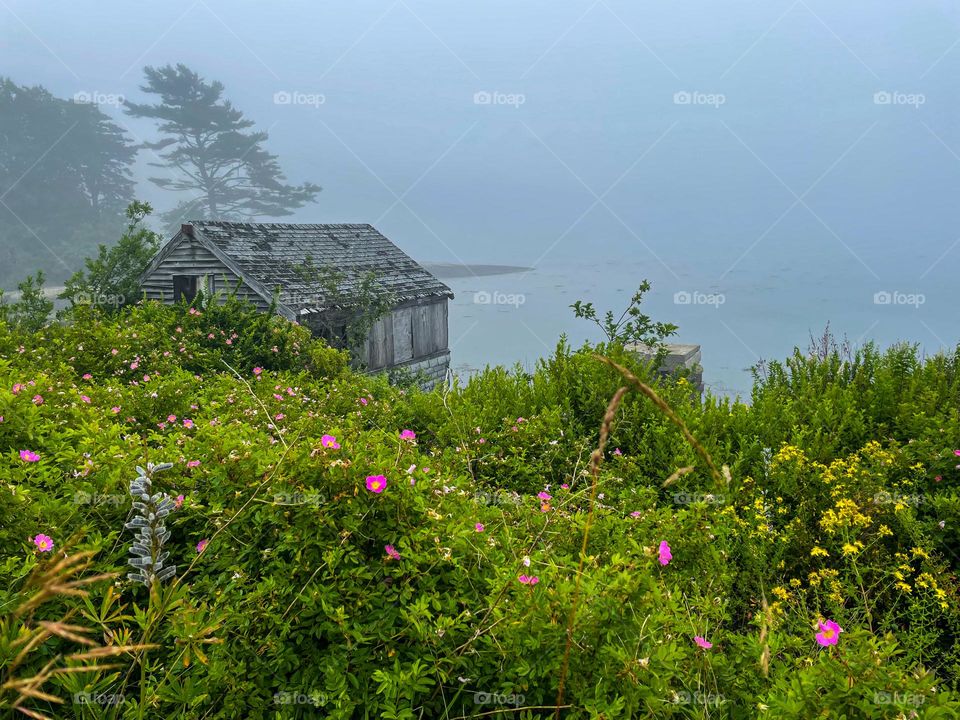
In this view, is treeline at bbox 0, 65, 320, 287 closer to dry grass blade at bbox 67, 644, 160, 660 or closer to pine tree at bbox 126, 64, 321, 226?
pine tree at bbox 126, 64, 321, 226

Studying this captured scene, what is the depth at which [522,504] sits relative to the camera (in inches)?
179

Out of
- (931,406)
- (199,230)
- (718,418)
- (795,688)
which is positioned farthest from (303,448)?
(199,230)

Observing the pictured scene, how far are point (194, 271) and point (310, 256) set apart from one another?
3010 millimetres

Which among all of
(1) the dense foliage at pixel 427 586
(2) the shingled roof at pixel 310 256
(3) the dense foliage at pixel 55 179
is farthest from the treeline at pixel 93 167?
(1) the dense foliage at pixel 427 586

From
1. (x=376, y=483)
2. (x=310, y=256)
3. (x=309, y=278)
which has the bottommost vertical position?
(x=376, y=483)

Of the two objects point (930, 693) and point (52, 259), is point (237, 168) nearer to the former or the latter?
point (52, 259)

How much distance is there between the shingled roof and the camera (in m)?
19.0

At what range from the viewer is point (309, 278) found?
1934cm

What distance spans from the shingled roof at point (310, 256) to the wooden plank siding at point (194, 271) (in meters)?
0.40
